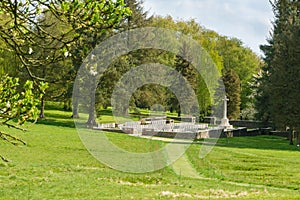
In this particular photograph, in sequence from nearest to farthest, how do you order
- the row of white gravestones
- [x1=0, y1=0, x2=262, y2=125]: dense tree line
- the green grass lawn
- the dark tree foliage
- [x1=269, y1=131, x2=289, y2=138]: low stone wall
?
[x1=0, y1=0, x2=262, y2=125]: dense tree line, the green grass lawn, the row of white gravestones, [x1=269, y1=131, x2=289, y2=138]: low stone wall, the dark tree foliage

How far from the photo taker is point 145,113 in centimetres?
4719

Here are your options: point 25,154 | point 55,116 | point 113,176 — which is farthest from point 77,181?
point 55,116

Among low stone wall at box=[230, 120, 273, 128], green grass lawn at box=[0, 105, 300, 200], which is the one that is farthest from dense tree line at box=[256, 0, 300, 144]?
low stone wall at box=[230, 120, 273, 128]

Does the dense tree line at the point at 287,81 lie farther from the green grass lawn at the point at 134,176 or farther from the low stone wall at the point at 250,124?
the low stone wall at the point at 250,124

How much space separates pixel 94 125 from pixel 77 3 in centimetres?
3329

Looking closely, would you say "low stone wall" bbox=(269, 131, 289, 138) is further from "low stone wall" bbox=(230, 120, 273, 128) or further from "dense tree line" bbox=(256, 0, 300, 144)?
"dense tree line" bbox=(256, 0, 300, 144)

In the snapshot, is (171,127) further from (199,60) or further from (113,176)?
(113,176)

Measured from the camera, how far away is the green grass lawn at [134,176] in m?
11.8

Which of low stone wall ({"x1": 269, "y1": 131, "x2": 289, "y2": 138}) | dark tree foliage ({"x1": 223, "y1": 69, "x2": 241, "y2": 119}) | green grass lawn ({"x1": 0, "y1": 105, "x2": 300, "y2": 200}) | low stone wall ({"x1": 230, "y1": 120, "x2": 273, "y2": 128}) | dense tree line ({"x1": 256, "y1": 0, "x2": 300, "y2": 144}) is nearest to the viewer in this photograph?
green grass lawn ({"x1": 0, "y1": 105, "x2": 300, "y2": 200})

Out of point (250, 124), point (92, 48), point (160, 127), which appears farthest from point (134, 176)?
point (250, 124)

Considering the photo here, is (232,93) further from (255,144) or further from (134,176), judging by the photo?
(134,176)

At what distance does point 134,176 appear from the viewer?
1572 cm

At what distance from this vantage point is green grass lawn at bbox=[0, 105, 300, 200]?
38.7 feet

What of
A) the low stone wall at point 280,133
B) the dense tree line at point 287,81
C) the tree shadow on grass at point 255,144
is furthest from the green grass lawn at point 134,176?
the low stone wall at point 280,133
